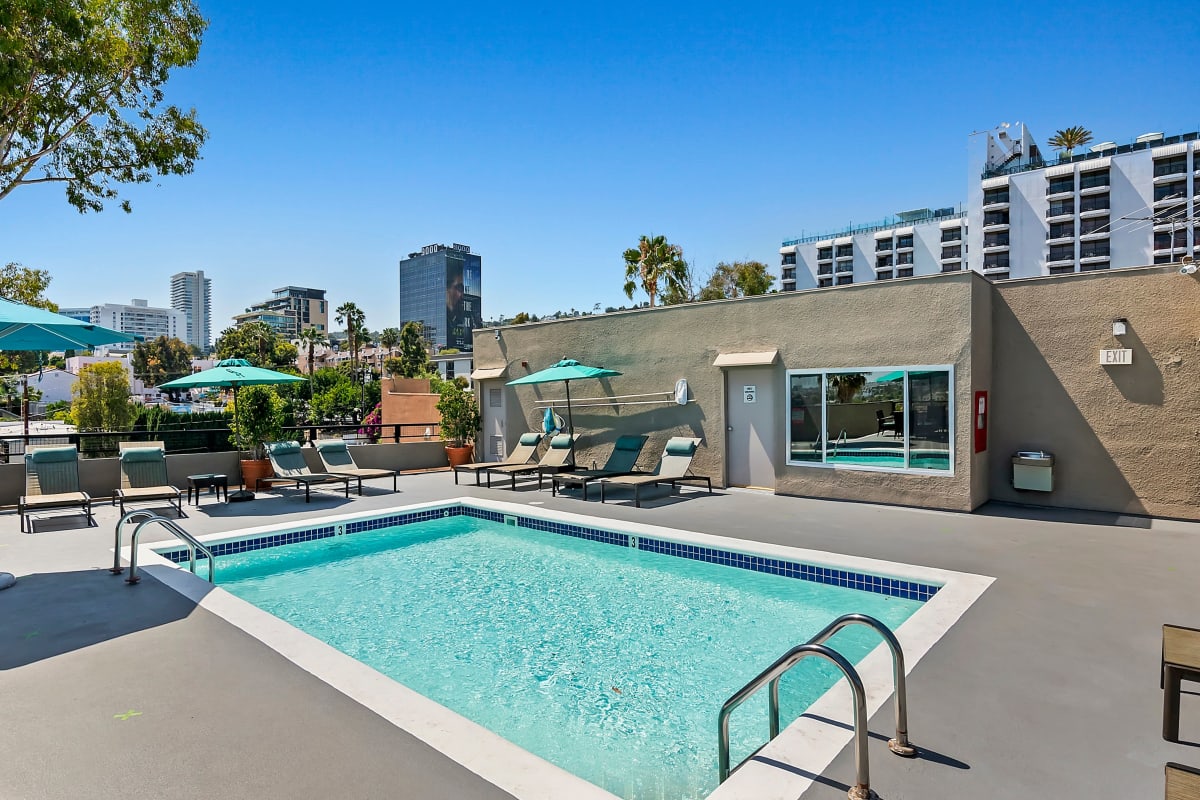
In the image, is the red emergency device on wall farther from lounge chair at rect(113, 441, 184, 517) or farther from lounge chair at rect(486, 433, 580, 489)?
lounge chair at rect(113, 441, 184, 517)

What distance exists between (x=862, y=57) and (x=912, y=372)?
330 inches

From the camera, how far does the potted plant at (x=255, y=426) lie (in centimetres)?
1045

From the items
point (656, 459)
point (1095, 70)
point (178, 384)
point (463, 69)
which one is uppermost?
Answer: point (1095, 70)

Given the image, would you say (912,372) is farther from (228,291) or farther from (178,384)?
(228,291)

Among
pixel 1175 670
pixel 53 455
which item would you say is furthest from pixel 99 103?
pixel 1175 670

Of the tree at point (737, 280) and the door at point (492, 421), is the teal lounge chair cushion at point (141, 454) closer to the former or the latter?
the door at point (492, 421)

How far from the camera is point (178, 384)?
969 centimetres

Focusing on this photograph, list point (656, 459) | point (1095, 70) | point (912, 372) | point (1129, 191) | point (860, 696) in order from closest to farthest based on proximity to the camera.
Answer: point (860, 696) → point (912, 372) → point (656, 459) → point (1095, 70) → point (1129, 191)

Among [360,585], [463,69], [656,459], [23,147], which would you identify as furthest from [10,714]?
[463,69]

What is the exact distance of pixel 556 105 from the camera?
14961 millimetres

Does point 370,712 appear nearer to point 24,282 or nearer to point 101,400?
point 24,282

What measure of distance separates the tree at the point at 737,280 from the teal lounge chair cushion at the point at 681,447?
2521 cm

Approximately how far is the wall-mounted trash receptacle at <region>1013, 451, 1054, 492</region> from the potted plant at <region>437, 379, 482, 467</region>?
10358 millimetres

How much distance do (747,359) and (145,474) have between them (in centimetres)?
951
